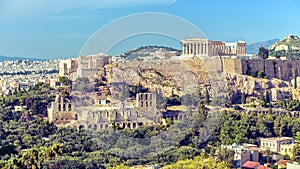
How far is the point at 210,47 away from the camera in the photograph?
63.0 feet

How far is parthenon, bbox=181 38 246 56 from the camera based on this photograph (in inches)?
612

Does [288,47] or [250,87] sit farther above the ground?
[288,47]

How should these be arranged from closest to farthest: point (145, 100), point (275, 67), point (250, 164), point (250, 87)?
point (250, 164), point (145, 100), point (250, 87), point (275, 67)

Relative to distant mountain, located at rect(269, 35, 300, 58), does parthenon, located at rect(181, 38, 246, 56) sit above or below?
below

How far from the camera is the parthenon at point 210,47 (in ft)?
51.0

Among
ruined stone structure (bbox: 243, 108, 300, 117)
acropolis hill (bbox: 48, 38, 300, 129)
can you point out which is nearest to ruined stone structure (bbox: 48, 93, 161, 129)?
acropolis hill (bbox: 48, 38, 300, 129)

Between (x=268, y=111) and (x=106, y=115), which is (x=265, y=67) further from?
(x=106, y=115)

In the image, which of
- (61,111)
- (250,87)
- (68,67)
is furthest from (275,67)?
(61,111)

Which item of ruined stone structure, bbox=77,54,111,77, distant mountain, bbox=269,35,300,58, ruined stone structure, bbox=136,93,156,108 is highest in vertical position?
distant mountain, bbox=269,35,300,58

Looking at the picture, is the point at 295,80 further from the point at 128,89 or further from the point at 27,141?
the point at 27,141

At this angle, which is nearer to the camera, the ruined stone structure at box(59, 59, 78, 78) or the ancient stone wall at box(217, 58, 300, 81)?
the ruined stone structure at box(59, 59, 78, 78)

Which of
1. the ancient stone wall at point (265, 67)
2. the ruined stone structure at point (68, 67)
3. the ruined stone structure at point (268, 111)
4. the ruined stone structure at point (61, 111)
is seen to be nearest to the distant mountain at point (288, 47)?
the ancient stone wall at point (265, 67)

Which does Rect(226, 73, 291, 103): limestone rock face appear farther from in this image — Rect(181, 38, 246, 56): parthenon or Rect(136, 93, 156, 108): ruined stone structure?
Rect(136, 93, 156, 108): ruined stone structure

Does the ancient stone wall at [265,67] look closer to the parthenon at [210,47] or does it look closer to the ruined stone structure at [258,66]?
the ruined stone structure at [258,66]
